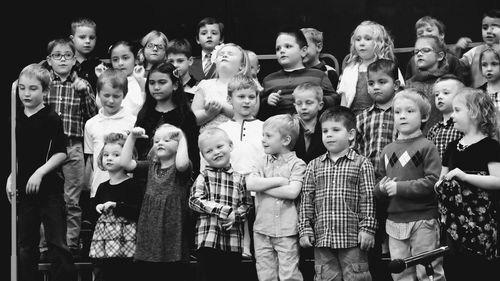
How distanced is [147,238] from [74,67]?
2.39 m

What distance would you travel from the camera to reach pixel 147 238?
24.2 feet

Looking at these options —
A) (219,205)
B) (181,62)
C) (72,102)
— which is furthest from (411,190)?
(72,102)

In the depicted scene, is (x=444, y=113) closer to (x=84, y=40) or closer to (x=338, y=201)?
(x=338, y=201)

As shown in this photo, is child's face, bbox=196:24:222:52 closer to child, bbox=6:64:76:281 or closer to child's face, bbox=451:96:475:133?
child, bbox=6:64:76:281

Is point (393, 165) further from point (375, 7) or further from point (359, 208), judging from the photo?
point (375, 7)

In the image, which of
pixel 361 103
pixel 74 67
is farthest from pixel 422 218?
pixel 74 67

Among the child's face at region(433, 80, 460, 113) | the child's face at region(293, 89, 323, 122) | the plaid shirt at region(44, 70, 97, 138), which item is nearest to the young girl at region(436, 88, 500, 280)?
the child's face at region(433, 80, 460, 113)

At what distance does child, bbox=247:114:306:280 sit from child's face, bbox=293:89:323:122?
336 millimetres

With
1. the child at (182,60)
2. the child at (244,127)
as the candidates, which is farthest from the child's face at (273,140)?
the child at (182,60)

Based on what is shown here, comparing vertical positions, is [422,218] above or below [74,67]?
below

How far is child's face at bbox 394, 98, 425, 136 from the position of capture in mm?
7180

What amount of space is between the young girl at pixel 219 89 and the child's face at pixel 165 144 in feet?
2.27

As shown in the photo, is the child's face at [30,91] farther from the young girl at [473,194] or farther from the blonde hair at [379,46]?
the young girl at [473,194]

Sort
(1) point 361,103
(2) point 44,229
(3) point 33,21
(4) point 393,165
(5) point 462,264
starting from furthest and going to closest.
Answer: (3) point 33,21 → (1) point 361,103 → (2) point 44,229 → (4) point 393,165 → (5) point 462,264
